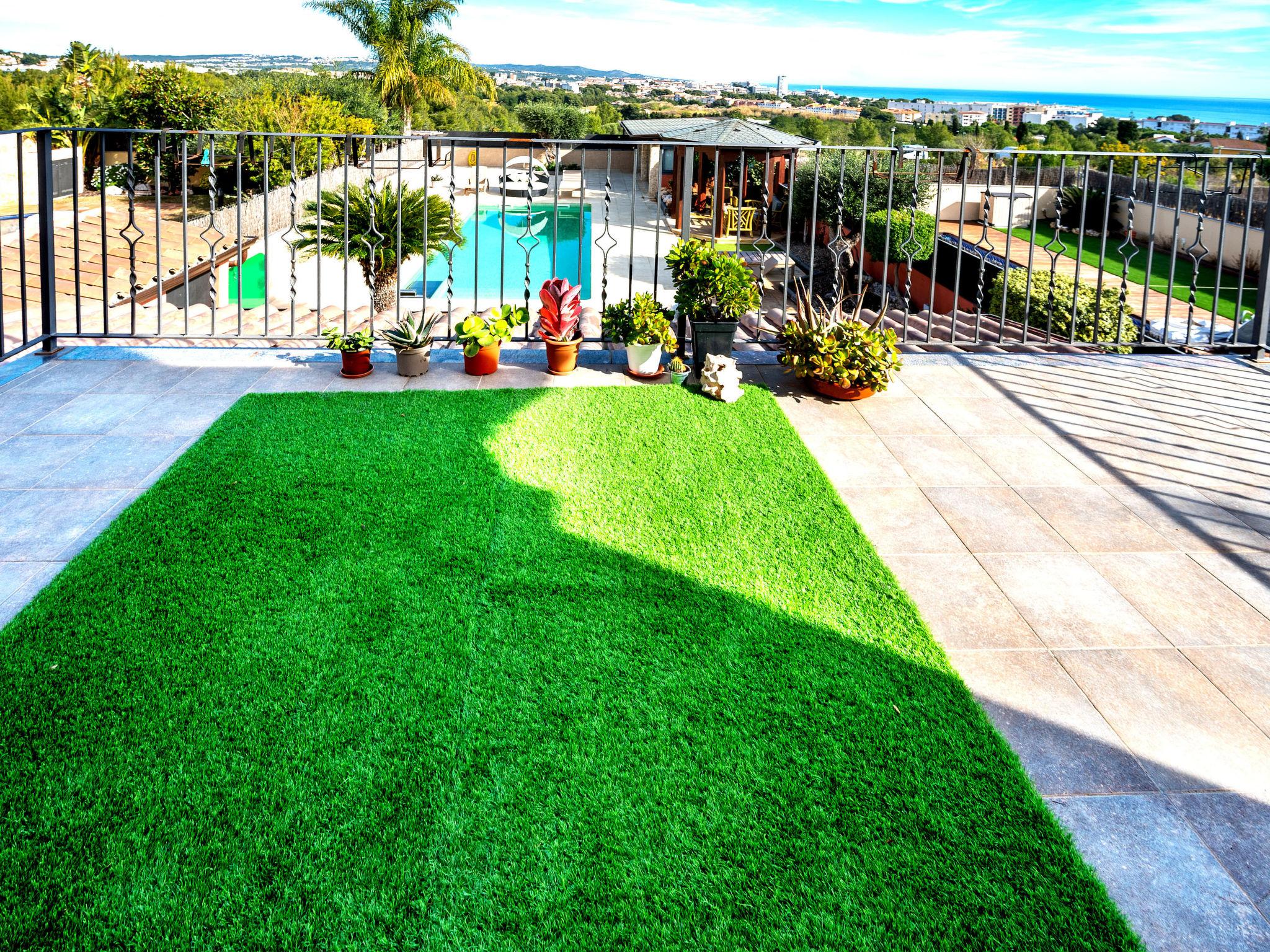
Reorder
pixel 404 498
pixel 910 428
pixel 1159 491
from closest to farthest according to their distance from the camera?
pixel 404 498 → pixel 1159 491 → pixel 910 428

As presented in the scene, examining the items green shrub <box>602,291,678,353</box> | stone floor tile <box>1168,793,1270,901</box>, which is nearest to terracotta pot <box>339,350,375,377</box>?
green shrub <box>602,291,678,353</box>

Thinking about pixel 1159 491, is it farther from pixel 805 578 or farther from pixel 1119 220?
pixel 1119 220

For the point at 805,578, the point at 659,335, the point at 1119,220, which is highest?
the point at 1119,220

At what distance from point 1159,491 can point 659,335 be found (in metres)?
2.19

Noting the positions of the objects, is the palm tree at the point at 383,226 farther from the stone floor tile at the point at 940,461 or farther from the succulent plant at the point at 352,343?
the stone floor tile at the point at 940,461

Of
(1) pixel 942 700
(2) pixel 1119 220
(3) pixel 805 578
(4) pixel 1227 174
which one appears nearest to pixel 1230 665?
(1) pixel 942 700

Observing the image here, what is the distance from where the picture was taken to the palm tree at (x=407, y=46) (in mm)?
29594

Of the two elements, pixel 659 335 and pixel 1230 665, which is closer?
pixel 1230 665

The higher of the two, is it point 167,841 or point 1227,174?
point 1227,174

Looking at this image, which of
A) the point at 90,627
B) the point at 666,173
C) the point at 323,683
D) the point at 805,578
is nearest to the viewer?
the point at 323,683

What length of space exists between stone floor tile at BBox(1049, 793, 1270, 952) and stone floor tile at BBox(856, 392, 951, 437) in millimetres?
2169

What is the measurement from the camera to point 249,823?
164 cm

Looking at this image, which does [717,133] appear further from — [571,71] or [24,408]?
[571,71]

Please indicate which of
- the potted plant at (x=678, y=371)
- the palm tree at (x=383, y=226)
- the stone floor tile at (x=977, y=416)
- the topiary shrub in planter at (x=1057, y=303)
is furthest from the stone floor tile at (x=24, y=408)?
the topiary shrub in planter at (x=1057, y=303)
